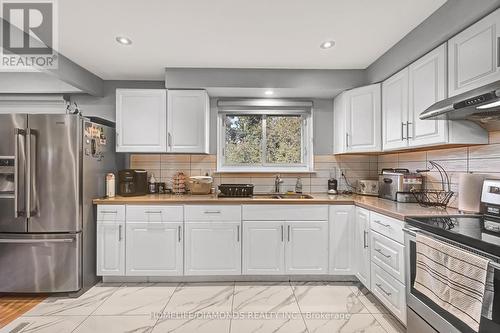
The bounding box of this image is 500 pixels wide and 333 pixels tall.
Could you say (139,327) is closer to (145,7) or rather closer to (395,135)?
(145,7)

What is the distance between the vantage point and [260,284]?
2.81 metres

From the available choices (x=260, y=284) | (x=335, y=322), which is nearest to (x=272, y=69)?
(x=260, y=284)

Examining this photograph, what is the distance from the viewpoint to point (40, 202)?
2508 millimetres

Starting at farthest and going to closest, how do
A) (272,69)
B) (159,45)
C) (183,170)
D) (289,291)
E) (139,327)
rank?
(183,170), (272,69), (289,291), (159,45), (139,327)

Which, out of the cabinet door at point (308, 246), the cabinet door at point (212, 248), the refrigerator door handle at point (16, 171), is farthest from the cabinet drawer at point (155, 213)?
the cabinet door at point (308, 246)

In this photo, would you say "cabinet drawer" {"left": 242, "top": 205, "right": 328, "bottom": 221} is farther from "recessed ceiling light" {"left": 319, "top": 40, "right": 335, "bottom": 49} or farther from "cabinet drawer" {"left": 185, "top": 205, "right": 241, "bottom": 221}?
"recessed ceiling light" {"left": 319, "top": 40, "right": 335, "bottom": 49}

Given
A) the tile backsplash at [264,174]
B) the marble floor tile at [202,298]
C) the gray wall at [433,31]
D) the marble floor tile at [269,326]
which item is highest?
the gray wall at [433,31]

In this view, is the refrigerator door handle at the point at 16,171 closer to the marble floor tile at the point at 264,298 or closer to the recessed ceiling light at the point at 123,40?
the recessed ceiling light at the point at 123,40

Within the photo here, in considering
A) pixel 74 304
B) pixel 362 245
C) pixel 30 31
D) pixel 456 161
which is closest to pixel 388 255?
pixel 362 245

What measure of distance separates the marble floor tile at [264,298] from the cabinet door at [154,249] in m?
0.70

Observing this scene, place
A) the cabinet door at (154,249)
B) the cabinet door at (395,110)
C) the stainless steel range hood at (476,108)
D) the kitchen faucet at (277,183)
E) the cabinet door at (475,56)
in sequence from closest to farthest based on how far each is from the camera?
the stainless steel range hood at (476,108)
the cabinet door at (475,56)
the cabinet door at (395,110)
the cabinet door at (154,249)
the kitchen faucet at (277,183)

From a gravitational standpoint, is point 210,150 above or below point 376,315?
above

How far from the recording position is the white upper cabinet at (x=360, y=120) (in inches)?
112

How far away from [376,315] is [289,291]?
2.57ft
